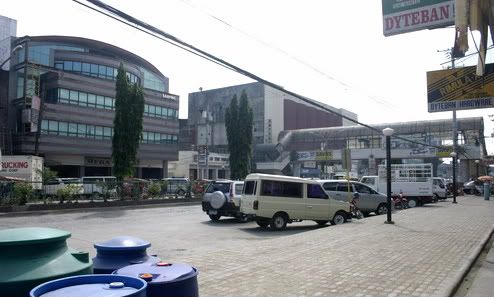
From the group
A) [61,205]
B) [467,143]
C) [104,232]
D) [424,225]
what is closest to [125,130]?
[61,205]

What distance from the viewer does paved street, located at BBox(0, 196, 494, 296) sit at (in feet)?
22.4

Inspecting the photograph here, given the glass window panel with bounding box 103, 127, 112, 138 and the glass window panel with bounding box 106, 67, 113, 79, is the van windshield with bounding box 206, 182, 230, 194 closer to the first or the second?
the glass window panel with bounding box 103, 127, 112, 138

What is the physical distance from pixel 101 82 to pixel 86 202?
30996mm

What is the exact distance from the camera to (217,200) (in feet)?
61.7

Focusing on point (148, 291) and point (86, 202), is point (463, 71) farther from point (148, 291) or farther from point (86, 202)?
point (86, 202)

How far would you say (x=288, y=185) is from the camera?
16469 mm

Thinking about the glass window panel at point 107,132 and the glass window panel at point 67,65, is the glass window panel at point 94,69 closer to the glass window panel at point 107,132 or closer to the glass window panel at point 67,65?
the glass window panel at point 67,65

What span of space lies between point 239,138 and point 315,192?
2776cm

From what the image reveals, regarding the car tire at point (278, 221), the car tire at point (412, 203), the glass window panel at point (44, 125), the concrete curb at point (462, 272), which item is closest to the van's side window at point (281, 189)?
the car tire at point (278, 221)

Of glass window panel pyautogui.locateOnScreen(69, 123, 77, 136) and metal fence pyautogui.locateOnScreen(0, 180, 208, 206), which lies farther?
glass window panel pyautogui.locateOnScreen(69, 123, 77, 136)

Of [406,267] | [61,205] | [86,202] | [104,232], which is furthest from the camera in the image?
[86,202]

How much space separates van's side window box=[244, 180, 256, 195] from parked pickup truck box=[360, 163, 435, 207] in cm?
1586

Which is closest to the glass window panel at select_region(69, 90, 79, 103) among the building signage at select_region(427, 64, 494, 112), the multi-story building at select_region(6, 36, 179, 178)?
the multi-story building at select_region(6, 36, 179, 178)

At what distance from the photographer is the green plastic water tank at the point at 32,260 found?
10.3 feet
